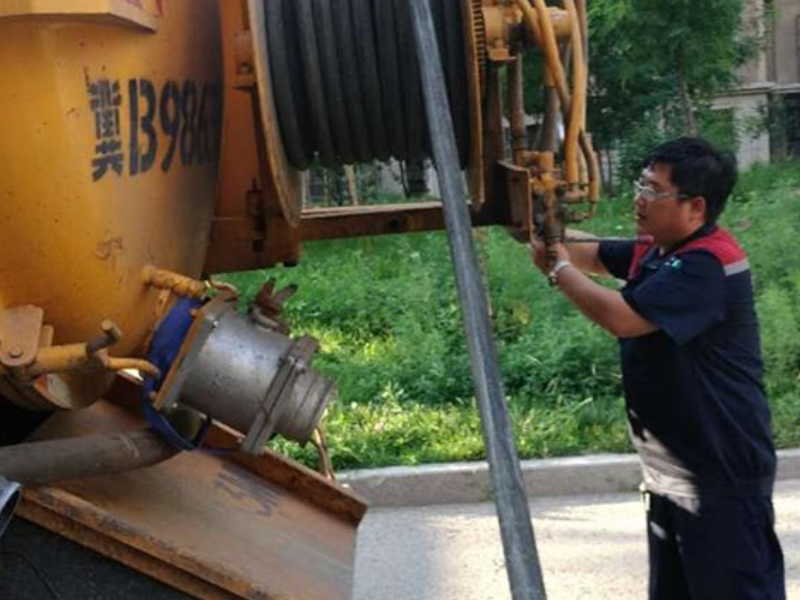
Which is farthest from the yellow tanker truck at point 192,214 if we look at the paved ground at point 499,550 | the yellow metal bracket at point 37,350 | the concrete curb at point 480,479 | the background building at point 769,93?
the background building at point 769,93

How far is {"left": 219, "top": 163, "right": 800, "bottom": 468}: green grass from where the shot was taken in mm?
6332

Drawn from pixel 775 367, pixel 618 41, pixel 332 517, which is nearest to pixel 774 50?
pixel 618 41

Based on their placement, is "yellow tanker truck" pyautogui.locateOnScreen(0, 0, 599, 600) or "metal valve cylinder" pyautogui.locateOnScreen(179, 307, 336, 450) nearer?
"yellow tanker truck" pyautogui.locateOnScreen(0, 0, 599, 600)

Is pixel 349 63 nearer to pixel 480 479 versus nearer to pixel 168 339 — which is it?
pixel 168 339

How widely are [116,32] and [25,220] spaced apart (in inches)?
15.0

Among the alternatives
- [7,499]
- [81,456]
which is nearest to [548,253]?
[81,456]

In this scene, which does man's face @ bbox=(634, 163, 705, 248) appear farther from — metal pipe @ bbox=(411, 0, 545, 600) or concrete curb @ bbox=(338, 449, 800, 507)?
concrete curb @ bbox=(338, 449, 800, 507)

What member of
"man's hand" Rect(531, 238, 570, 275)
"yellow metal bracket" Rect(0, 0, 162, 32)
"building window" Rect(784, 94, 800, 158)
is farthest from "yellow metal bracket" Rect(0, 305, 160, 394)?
"building window" Rect(784, 94, 800, 158)

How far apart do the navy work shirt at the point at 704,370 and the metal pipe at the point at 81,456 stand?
1187 mm

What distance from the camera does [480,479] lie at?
594 cm

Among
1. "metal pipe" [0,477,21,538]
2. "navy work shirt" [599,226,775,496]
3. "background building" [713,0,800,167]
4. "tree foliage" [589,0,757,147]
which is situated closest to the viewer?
"metal pipe" [0,477,21,538]

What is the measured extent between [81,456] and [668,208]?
5.05 feet

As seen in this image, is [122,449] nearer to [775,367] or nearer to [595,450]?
[595,450]

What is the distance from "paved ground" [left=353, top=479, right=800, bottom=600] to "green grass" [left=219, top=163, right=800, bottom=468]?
405 millimetres
